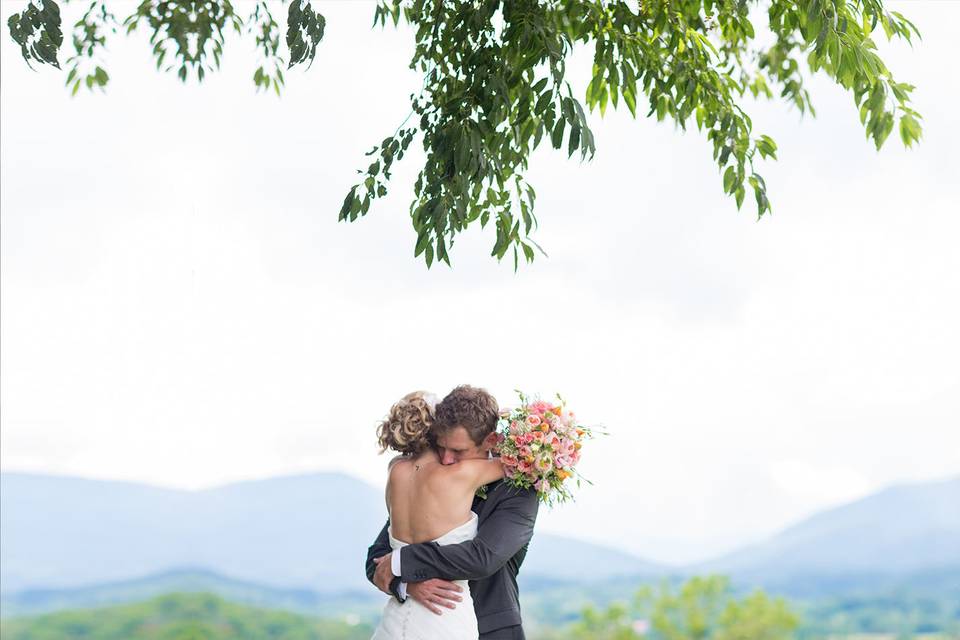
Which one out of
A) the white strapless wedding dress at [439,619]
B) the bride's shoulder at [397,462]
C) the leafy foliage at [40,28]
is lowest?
the white strapless wedding dress at [439,619]

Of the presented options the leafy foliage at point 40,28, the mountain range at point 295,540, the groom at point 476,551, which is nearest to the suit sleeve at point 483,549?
the groom at point 476,551

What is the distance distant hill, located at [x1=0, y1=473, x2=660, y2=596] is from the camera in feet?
30.0

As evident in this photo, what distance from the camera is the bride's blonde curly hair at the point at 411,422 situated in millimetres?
2670

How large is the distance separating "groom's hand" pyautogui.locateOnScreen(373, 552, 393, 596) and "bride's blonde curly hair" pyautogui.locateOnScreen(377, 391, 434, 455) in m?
0.29

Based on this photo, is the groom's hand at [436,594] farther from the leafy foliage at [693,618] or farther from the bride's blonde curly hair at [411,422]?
the leafy foliage at [693,618]

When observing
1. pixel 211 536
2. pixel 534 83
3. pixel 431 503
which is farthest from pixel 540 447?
pixel 211 536

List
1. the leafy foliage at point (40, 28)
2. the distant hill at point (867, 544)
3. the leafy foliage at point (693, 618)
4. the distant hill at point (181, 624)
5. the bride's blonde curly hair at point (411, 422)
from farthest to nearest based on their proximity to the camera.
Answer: the distant hill at point (867, 544), the leafy foliage at point (693, 618), the distant hill at point (181, 624), the leafy foliage at point (40, 28), the bride's blonde curly hair at point (411, 422)

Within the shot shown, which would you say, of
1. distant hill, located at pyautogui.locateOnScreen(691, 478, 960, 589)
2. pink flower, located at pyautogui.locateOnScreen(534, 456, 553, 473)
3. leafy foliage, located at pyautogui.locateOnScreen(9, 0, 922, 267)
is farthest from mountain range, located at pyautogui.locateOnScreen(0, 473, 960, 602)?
pink flower, located at pyautogui.locateOnScreen(534, 456, 553, 473)

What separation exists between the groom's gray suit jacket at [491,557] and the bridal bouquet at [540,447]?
5cm

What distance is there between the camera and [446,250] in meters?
2.98

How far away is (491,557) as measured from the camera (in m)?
2.56

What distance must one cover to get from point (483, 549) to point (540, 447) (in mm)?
274

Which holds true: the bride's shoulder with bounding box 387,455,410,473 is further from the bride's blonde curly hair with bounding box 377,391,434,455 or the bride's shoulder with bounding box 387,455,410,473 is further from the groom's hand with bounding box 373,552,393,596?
the groom's hand with bounding box 373,552,393,596

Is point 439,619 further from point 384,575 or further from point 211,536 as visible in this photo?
point 211,536
